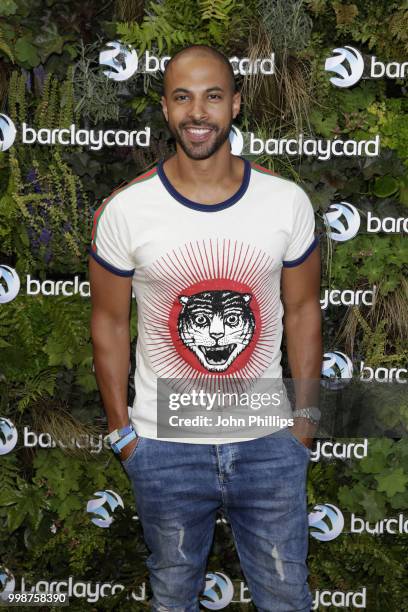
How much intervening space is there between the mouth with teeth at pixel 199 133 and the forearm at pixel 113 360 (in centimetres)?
81

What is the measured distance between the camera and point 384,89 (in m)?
3.80

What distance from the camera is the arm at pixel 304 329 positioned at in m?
3.25

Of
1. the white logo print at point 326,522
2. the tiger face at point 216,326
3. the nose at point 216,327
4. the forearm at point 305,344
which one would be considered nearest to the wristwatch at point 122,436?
the tiger face at point 216,326

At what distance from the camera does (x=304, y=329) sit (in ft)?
11.0

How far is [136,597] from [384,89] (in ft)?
9.31

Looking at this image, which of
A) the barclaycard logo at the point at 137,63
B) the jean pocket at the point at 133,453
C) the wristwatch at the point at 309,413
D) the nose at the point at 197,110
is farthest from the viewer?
the barclaycard logo at the point at 137,63

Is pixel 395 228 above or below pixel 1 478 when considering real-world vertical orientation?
above

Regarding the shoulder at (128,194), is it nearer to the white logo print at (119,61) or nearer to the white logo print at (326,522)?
the white logo print at (119,61)

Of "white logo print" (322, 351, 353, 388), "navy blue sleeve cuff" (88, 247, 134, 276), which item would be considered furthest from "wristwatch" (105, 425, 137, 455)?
"white logo print" (322, 351, 353, 388)

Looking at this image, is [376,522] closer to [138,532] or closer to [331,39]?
[138,532]

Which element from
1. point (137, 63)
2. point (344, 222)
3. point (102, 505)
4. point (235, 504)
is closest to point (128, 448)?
point (235, 504)

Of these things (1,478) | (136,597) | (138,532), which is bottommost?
(136,597)

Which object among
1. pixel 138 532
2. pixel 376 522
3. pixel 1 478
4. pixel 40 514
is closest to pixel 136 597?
pixel 138 532

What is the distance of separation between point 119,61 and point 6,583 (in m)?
2.68
